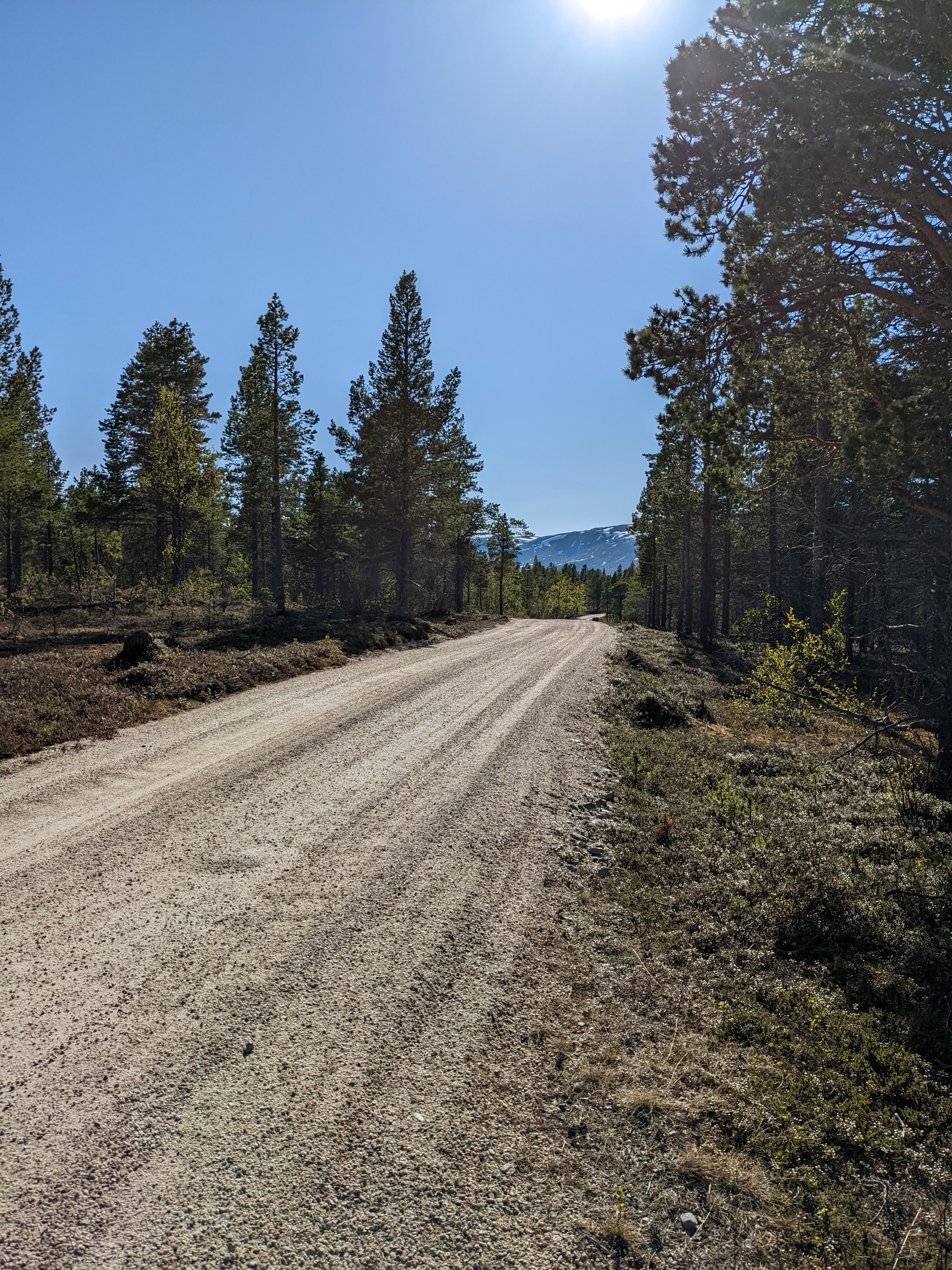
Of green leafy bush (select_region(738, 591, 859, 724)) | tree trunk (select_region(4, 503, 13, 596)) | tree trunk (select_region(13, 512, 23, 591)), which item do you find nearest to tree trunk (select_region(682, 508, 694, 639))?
green leafy bush (select_region(738, 591, 859, 724))

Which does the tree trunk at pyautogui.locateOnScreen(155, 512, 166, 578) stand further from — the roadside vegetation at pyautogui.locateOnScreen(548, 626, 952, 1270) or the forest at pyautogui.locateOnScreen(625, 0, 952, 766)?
the roadside vegetation at pyautogui.locateOnScreen(548, 626, 952, 1270)

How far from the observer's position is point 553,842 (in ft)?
21.7

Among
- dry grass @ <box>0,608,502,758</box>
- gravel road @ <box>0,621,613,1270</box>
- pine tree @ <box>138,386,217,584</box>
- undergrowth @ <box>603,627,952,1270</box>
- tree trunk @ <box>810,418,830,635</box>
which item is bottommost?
undergrowth @ <box>603,627,952,1270</box>

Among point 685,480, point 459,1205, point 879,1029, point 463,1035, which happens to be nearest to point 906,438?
point 879,1029

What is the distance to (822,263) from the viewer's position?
7750 millimetres

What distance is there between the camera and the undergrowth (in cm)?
274

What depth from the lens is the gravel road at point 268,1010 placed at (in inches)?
97.3

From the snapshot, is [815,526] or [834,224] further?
[815,526]

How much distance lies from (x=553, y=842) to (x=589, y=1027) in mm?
2779

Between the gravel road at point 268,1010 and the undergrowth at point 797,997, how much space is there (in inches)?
36.3

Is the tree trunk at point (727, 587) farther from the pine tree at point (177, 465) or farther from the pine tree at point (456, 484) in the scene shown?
the pine tree at point (177, 465)

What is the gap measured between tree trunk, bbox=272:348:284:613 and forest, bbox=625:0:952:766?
22.1 metres

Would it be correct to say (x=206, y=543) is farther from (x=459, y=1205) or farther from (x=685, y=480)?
(x=459, y=1205)

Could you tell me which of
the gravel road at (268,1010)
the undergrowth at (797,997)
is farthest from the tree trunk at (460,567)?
the gravel road at (268,1010)
